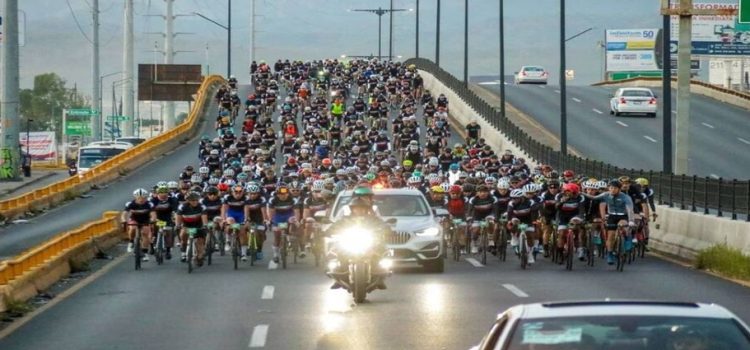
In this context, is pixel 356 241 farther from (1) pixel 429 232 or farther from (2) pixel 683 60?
(2) pixel 683 60

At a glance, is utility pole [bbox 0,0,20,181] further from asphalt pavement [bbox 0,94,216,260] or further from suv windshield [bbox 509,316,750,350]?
suv windshield [bbox 509,316,750,350]

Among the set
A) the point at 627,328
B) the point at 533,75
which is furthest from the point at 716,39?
the point at 627,328

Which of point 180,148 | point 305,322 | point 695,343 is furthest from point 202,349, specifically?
point 180,148

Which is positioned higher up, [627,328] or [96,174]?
[627,328]

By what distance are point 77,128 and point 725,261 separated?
151667mm

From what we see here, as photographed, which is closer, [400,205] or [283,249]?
[400,205]

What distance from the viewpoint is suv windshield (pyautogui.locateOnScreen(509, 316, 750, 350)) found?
7.89 metres

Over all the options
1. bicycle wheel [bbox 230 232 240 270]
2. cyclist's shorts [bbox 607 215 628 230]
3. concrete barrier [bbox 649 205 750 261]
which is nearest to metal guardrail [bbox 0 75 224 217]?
bicycle wheel [bbox 230 232 240 270]

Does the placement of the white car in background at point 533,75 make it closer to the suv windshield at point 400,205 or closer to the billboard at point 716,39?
the billboard at point 716,39

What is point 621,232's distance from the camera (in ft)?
91.9

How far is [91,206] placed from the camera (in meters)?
55.3

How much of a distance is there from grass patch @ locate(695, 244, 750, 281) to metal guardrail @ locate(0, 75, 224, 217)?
26.7 meters

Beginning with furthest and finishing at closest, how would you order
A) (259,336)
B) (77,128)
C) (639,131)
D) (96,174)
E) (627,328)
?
(77,128)
(639,131)
(96,174)
(259,336)
(627,328)

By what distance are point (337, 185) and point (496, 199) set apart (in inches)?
218
